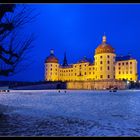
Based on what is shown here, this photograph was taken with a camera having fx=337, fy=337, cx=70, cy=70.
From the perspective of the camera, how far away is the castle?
11129 cm

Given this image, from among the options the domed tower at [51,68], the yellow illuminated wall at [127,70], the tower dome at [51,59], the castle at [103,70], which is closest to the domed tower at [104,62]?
the castle at [103,70]

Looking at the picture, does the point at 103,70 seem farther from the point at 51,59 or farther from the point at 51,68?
the point at 51,59

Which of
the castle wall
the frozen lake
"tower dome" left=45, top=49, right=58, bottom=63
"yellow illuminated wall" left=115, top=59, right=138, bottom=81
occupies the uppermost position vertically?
"tower dome" left=45, top=49, right=58, bottom=63

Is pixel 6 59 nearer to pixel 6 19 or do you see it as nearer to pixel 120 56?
pixel 6 19

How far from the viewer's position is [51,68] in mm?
135000

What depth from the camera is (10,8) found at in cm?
962

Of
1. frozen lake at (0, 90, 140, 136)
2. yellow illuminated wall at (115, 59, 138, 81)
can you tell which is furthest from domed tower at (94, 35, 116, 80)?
frozen lake at (0, 90, 140, 136)

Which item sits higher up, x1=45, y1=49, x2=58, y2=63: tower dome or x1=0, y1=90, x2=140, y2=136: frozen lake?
x1=45, y1=49, x2=58, y2=63: tower dome

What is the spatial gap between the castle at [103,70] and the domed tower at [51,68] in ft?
21.4

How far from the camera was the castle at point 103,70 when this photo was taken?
11129 cm

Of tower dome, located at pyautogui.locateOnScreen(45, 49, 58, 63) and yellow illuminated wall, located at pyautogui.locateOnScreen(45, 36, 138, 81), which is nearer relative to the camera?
yellow illuminated wall, located at pyautogui.locateOnScreen(45, 36, 138, 81)

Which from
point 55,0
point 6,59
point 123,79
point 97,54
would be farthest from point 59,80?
point 55,0

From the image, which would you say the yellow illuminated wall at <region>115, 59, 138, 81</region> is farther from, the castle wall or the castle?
the castle wall

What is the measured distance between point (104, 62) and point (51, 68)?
2773 cm
